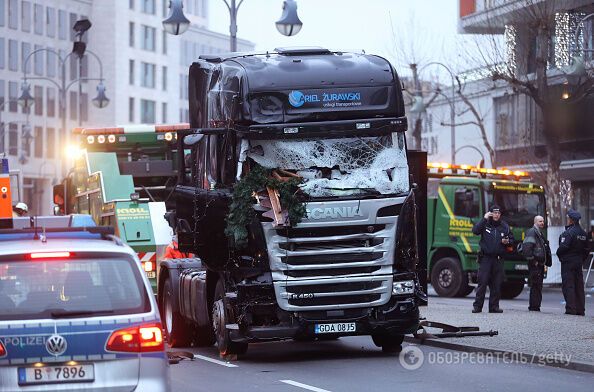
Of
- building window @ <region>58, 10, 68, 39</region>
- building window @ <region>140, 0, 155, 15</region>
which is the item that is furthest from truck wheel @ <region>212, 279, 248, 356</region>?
building window @ <region>140, 0, 155, 15</region>

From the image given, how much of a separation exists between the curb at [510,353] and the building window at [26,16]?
297 ft

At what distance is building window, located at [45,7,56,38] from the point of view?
108m

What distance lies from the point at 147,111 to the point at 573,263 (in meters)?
95.2

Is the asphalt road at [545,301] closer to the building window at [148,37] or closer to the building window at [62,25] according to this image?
the building window at [62,25]

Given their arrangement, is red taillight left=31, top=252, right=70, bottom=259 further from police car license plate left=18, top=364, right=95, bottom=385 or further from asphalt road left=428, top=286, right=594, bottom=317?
asphalt road left=428, top=286, right=594, bottom=317

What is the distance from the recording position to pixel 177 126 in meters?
28.9

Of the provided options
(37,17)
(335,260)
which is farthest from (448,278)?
Answer: (37,17)

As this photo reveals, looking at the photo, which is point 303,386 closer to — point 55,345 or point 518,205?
point 55,345

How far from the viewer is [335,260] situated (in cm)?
1608

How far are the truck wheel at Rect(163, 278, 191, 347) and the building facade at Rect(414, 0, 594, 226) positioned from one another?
24.4 metres

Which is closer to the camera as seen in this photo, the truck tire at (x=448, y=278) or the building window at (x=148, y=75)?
the truck tire at (x=448, y=278)

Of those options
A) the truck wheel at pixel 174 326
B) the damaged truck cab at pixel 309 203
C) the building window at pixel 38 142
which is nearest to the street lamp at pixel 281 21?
the truck wheel at pixel 174 326

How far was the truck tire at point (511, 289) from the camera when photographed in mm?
34031

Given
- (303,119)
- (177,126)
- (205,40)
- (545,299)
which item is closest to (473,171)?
(545,299)
